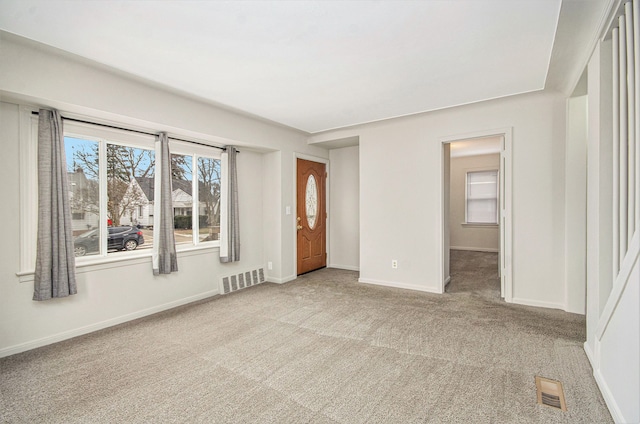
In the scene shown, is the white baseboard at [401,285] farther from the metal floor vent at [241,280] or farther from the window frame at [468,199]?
the window frame at [468,199]

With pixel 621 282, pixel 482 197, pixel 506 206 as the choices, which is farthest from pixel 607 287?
pixel 482 197

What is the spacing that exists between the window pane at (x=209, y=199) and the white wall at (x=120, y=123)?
0.31 meters

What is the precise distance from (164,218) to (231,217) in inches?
39.4

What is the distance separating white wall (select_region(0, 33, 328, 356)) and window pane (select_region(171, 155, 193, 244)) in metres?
0.31

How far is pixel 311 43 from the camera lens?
2395mm

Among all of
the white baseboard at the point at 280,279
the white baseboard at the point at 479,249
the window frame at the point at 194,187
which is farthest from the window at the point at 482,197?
the window frame at the point at 194,187

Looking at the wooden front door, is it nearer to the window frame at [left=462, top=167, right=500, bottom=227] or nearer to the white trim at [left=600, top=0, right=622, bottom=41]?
the white trim at [left=600, top=0, right=622, bottom=41]

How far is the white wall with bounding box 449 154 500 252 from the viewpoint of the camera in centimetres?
812

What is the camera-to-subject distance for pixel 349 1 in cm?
191

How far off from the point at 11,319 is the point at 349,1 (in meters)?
3.78

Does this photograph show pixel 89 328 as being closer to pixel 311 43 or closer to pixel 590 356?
pixel 311 43

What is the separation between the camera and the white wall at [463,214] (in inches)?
320

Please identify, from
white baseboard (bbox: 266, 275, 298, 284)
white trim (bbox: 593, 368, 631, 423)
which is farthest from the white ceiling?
white baseboard (bbox: 266, 275, 298, 284)

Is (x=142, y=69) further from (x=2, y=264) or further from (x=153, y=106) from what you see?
(x=2, y=264)
